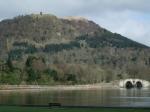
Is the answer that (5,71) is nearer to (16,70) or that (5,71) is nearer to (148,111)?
(16,70)

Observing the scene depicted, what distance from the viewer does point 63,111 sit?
139 feet

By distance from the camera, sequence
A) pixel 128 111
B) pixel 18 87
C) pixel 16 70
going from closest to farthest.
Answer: pixel 128 111 < pixel 18 87 < pixel 16 70

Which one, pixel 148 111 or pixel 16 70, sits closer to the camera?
pixel 148 111

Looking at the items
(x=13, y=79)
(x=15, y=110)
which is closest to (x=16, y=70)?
(x=13, y=79)

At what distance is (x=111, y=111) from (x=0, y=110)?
969 centimetres

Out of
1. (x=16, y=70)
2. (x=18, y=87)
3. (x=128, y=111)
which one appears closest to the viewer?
(x=128, y=111)

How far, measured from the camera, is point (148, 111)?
41562 millimetres

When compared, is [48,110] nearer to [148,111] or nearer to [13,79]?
[148,111]

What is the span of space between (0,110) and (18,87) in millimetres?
144982

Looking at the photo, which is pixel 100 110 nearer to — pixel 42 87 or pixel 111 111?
pixel 111 111

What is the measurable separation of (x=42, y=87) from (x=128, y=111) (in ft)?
519

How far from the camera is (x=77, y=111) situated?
42.3 metres

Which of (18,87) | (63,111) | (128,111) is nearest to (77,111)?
(63,111)

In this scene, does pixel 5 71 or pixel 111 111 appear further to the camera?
pixel 5 71
